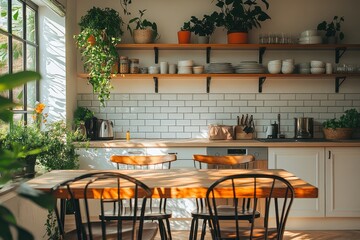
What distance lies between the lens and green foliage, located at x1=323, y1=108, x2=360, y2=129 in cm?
535

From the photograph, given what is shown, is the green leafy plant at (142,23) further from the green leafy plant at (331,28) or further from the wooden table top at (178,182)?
the wooden table top at (178,182)

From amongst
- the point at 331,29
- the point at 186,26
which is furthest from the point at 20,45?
the point at 331,29

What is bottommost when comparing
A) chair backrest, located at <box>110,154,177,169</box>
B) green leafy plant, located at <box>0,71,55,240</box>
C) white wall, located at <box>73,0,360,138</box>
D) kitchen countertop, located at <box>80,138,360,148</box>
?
chair backrest, located at <box>110,154,177,169</box>

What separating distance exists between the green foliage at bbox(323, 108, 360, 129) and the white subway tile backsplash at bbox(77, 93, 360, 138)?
1.03ft

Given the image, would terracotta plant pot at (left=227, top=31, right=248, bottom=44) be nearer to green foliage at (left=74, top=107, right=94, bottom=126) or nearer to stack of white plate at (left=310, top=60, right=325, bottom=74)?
stack of white plate at (left=310, top=60, right=325, bottom=74)

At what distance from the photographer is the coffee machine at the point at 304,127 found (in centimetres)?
547

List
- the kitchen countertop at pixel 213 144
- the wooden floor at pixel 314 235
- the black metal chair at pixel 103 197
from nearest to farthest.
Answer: the black metal chair at pixel 103 197 < the wooden floor at pixel 314 235 < the kitchen countertop at pixel 213 144

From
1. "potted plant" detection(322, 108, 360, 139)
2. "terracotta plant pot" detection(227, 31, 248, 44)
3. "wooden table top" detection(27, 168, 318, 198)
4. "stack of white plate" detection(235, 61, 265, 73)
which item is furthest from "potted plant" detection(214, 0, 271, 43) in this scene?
"wooden table top" detection(27, 168, 318, 198)

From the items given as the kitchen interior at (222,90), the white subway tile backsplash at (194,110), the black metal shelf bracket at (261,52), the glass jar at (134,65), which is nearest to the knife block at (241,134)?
the kitchen interior at (222,90)

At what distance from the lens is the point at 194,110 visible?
5711 millimetres

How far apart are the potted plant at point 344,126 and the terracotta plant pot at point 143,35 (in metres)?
2.12

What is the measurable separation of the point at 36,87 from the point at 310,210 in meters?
2.98

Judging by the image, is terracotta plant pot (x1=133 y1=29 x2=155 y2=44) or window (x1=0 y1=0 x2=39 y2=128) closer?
window (x1=0 y1=0 x2=39 y2=128)

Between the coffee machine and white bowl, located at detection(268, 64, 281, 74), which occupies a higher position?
white bowl, located at detection(268, 64, 281, 74)
